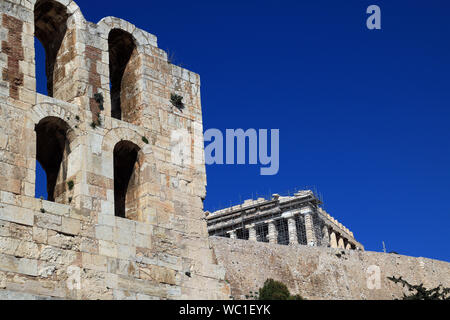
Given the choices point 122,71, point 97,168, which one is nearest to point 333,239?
point 122,71

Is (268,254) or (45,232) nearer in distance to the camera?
(45,232)

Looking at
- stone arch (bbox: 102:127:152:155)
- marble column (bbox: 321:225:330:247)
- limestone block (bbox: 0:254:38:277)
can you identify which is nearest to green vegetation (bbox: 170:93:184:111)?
stone arch (bbox: 102:127:152:155)

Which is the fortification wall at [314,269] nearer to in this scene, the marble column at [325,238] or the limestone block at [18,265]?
the marble column at [325,238]

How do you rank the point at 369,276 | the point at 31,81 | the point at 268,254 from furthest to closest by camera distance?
the point at 369,276 < the point at 268,254 < the point at 31,81

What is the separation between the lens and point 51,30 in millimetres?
16891

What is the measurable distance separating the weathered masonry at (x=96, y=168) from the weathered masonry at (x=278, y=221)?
157ft

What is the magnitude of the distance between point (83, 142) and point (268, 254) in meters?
40.3

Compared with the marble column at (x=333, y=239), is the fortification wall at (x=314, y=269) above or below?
below

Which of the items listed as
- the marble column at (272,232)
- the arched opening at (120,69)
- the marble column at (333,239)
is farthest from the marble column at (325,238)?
the arched opening at (120,69)

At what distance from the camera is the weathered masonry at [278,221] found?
65.3 m

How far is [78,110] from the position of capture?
51.1ft

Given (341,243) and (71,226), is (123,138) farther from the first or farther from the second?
(341,243)
